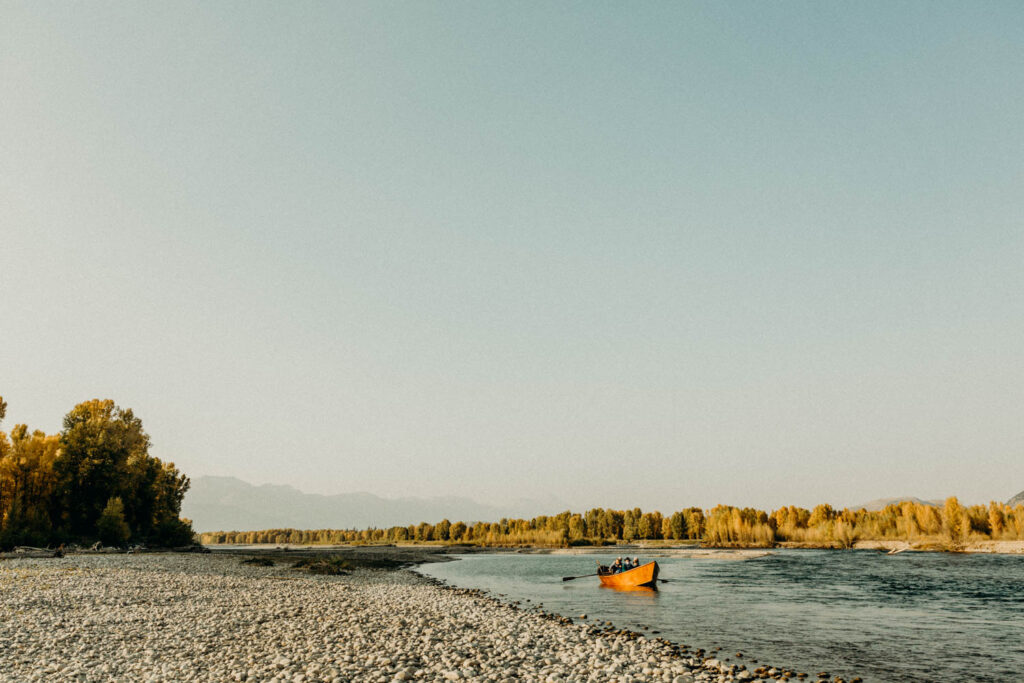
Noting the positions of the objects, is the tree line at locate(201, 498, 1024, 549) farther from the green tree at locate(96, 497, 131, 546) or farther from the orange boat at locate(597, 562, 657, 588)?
the green tree at locate(96, 497, 131, 546)

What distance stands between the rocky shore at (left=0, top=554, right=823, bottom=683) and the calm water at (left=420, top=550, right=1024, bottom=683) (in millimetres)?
4327

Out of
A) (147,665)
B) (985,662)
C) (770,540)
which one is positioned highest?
(147,665)

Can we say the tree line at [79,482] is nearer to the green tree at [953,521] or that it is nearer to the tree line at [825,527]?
the tree line at [825,527]

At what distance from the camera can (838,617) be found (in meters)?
32.3

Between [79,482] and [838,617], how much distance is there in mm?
88574

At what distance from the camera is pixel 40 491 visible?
7175cm

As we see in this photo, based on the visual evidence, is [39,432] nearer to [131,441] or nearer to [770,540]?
[131,441]

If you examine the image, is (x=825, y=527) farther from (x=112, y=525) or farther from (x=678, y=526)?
(x=112, y=525)

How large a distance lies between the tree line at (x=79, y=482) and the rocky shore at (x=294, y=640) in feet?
137

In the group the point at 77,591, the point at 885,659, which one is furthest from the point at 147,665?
the point at 885,659

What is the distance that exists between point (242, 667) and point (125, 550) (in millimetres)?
70054

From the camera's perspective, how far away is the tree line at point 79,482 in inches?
2667

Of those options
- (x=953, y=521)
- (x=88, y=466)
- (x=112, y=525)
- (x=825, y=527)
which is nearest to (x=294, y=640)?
(x=112, y=525)

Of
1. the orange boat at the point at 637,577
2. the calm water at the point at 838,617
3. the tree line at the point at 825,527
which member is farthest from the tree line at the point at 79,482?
the tree line at the point at 825,527
